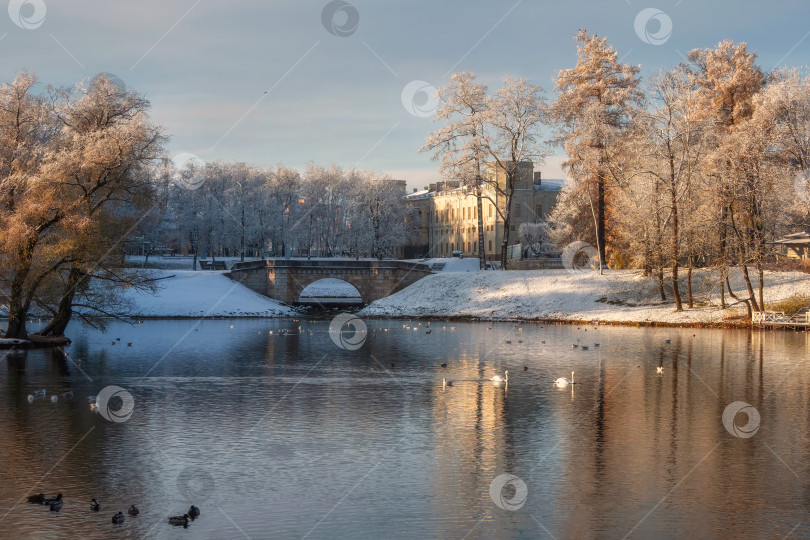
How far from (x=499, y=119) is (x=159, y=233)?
183 ft

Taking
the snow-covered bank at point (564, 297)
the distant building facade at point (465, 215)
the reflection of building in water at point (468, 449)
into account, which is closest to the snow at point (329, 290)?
the distant building facade at point (465, 215)

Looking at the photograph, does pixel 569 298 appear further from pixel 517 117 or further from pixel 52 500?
pixel 52 500

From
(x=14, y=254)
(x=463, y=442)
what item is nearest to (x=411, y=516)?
(x=463, y=442)

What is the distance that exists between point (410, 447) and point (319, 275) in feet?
196

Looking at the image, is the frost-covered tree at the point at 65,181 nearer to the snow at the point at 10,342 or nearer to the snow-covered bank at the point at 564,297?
the snow at the point at 10,342

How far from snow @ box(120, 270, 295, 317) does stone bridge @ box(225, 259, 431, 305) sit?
1.40 metres

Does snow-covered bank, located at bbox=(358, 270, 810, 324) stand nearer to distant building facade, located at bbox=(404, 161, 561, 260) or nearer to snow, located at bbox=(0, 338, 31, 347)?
distant building facade, located at bbox=(404, 161, 561, 260)

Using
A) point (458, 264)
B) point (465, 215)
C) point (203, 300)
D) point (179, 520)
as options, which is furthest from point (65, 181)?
point (465, 215)

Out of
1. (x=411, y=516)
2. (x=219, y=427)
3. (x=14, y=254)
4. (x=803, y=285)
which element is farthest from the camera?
(x=803, y=285)

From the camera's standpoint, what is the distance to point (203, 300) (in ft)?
233

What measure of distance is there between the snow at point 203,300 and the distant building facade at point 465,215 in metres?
36.4

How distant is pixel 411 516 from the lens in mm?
13602

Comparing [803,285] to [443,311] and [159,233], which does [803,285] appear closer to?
[443,311]

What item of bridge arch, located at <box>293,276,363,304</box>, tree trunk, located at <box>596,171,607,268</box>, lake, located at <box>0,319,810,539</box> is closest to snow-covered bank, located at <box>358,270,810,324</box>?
tree trunk, located at <box>596,171,607,268</box>
